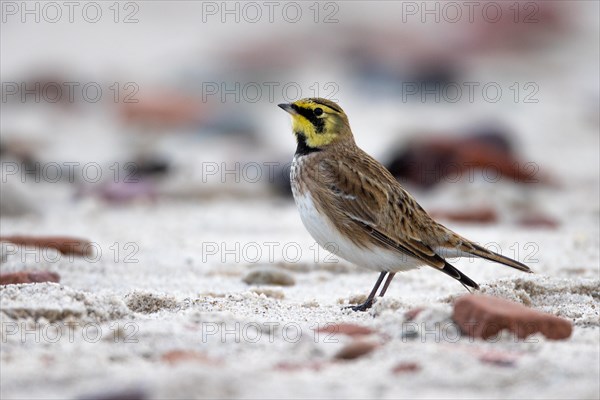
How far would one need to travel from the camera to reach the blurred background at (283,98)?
970 centimetres

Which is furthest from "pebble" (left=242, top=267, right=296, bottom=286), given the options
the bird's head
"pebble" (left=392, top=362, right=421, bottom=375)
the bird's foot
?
"pebble" (left=392, top=362, right=421, bottom=375)

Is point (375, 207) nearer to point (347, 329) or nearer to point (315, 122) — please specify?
point (315, 122)

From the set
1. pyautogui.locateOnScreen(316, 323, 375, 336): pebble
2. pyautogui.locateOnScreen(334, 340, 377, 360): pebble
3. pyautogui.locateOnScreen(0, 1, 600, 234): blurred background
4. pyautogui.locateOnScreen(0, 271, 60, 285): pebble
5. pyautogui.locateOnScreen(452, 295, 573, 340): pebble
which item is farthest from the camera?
pyautogui.locateOnScreen(0, 1, 600, 234): blurred background

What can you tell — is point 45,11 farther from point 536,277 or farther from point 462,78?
point 536,277

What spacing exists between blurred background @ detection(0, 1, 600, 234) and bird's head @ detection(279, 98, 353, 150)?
2560 millimetres

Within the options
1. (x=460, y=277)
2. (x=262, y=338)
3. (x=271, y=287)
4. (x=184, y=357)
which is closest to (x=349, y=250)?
(x=460, y=277)

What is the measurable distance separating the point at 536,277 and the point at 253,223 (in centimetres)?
350

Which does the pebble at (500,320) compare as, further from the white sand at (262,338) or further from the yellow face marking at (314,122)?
the yellow face marking at (314,122)

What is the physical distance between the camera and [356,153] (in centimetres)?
618

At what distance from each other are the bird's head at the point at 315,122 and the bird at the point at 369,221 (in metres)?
0.13

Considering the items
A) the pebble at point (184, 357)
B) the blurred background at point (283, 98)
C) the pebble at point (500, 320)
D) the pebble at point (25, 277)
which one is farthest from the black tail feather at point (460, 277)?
the blurred background at point (283, 98)

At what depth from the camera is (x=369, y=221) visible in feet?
18.4

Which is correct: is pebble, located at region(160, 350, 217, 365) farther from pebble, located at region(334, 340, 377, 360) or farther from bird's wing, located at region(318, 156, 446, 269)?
bird's wing, located at region(318, 156, 446, 269)

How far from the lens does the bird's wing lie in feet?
18.2
